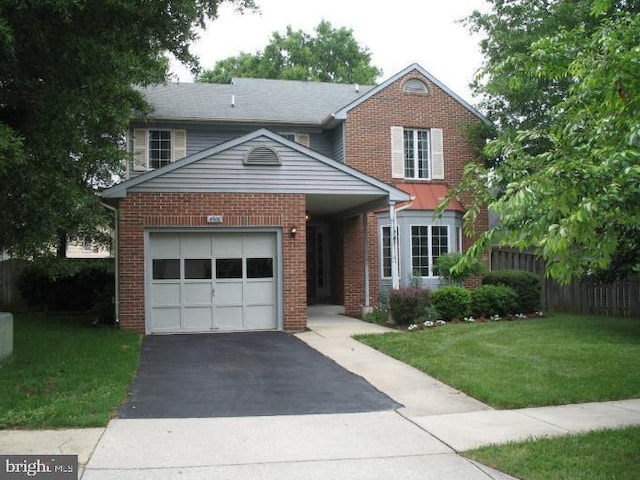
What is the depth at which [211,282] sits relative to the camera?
1443cm

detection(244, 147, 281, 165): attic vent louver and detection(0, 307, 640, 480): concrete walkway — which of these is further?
detection(244, 147, 281, 165): attic vent louver

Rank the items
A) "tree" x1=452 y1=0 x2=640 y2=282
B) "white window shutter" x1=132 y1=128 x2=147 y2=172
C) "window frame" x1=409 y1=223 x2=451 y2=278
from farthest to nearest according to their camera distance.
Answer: "white window shutter" x1=132 y1=128 x2=147 y2=172 < "window frame" x1=409 y1=223 x2=451 y2=278 < "tree" x1=452 y1=0 x2=640 y2=282

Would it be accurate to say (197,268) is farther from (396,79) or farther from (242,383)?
(396,79)

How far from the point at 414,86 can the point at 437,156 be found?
233cm

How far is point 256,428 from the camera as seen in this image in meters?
6.54

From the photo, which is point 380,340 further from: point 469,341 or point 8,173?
point 8,173

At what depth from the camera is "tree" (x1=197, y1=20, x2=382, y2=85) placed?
1725 inches

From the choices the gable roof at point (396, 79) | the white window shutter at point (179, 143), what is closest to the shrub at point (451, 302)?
the gable roof at point (396, 79)

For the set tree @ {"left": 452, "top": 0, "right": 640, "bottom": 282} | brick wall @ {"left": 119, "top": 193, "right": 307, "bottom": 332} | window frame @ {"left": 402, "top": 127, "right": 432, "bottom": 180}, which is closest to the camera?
tree @ {"left": 452, "top": 0, "right": 640, "bottom": 282}

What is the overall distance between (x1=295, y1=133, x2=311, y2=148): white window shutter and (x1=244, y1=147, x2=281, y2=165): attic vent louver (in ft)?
18.9

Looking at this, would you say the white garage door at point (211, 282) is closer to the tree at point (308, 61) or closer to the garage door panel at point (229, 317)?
the garage door panel at point (229, 317)

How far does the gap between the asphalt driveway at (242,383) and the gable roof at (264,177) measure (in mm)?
3576

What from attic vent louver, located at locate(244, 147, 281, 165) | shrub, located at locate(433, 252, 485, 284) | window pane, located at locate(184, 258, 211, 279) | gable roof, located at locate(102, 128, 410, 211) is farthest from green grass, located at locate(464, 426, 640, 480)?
shrub, located at locate(433, 252, 485, 284)

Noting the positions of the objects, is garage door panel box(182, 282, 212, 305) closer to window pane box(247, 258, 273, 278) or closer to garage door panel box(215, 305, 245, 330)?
garage door panel box(215, 305, 245, 330)
